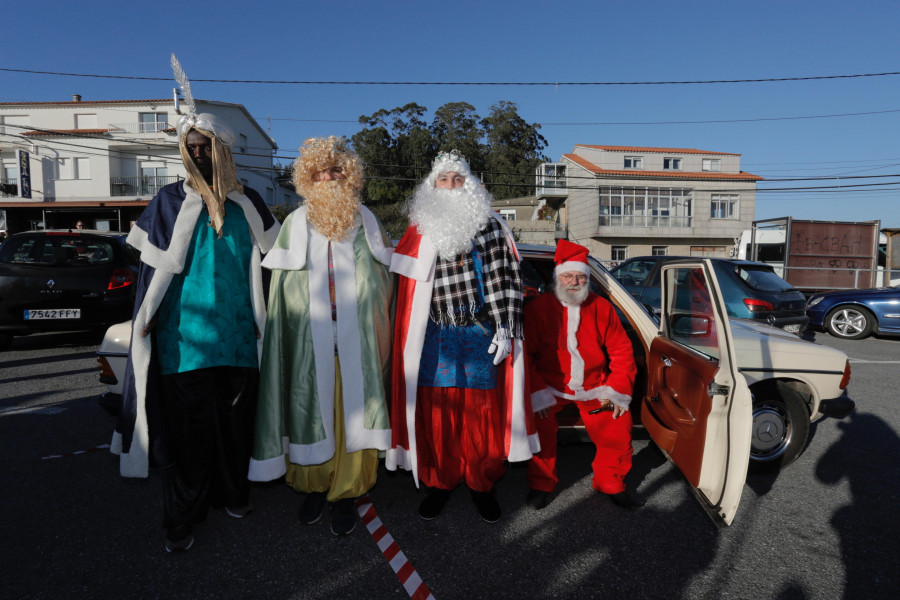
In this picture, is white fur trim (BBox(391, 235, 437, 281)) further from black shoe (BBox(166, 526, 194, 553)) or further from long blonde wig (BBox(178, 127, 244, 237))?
black shoe (BBox(166, 526, 194, 553))

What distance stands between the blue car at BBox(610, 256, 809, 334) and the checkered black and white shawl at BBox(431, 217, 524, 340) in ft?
18.6

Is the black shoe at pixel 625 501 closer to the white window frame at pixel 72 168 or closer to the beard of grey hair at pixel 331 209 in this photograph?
the beard of grey hair at pixel 331 209

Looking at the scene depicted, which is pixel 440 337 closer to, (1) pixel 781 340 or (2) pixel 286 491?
(2) pixel 286 491

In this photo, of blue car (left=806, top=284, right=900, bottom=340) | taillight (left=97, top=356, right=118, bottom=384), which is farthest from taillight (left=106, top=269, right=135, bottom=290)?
blue car (left=806, top=284, right=900, bottom=340)

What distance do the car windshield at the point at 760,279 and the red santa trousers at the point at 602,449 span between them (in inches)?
251

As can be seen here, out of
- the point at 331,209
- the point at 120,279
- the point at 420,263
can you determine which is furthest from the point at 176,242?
the point at 120,279

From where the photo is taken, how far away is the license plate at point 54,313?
22.7ft

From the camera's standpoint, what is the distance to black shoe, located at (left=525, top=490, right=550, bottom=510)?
123 inches

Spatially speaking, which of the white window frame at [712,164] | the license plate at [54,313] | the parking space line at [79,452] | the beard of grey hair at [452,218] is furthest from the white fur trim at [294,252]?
the white window frame at [712,164]

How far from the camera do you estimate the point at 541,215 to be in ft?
140

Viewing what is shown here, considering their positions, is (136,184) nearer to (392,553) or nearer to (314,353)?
(314,353)

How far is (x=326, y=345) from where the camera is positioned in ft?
9.21

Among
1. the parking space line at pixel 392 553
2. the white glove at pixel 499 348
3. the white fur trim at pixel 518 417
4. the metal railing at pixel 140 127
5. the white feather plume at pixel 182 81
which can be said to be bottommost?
the parking space line at pixel 392 553

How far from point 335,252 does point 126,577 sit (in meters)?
1.82
